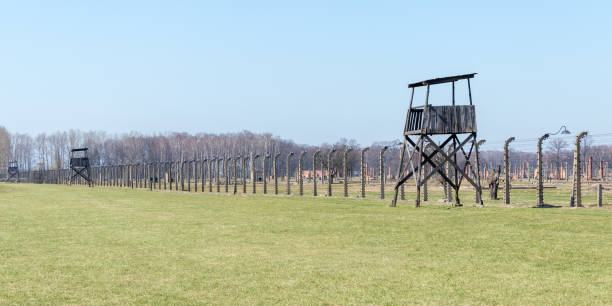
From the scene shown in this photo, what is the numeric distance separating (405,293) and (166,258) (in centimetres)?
501

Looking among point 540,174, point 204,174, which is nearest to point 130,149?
point 204,174

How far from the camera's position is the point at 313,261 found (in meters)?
11.1

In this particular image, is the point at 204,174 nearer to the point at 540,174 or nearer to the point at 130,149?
the point at 540,174

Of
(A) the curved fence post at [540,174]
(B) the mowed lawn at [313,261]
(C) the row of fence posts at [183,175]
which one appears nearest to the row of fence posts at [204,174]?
(C) the row of fence posts at [183,175]

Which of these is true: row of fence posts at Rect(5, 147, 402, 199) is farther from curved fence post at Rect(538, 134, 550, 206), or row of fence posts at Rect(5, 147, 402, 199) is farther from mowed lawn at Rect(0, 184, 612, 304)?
Answer: mowed lawn at Rect(0, 184, 612, 304)

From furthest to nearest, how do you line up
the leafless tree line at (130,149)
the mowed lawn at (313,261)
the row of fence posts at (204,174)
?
1. the leafless tree line at (130,149)
2. the row of fence posts at (204,174)
3. the mowed lawn at (313,261)

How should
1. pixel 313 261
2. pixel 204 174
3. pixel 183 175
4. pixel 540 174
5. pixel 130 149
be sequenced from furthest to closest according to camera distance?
pixel 130 149
pixel 204 174
pixel 183 175
pixel 540 174
pixel 313 261

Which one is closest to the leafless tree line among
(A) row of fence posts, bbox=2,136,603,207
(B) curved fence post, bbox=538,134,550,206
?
(A) row of fence posts, bbox=2,136,603,207

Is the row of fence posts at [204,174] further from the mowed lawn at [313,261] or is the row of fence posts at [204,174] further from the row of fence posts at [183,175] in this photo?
the mowed lawn at [313,261]

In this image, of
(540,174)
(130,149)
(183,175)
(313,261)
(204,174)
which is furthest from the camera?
(130,149)

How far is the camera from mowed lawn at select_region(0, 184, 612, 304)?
8.37 metres

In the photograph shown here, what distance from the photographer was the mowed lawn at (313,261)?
8367 millimetres

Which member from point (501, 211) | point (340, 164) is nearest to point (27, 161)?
point (340, 164)

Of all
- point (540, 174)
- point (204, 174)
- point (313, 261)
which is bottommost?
point (313, 261)
